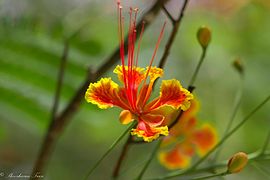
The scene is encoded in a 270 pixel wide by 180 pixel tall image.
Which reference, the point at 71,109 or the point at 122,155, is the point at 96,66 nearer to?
the point at 71,109

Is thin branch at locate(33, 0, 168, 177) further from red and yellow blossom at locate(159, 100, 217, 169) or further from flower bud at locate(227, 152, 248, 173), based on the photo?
flower bud at locate(227, 152, 248, 173)

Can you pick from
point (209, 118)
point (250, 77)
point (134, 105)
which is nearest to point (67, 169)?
point (209, 118)

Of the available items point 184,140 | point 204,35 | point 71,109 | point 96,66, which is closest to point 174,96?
point 204,35

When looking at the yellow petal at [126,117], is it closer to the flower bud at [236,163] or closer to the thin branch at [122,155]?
the thin branch at [122,155]

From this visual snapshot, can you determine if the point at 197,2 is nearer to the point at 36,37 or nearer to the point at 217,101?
the point at 217,101

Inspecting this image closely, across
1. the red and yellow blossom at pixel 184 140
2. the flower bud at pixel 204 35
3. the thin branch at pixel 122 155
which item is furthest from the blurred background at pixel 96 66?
the flower bud at pixel 204 35

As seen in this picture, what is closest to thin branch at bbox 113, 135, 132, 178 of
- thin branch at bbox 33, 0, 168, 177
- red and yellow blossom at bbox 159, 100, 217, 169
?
thin branch at bbox 33, 0, 168, 177
